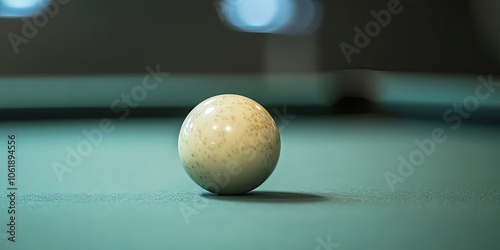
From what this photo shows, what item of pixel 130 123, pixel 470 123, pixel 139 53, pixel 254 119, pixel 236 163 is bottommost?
pixel 236 163

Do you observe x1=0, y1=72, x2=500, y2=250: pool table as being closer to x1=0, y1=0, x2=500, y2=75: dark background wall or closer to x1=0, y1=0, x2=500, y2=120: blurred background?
x1=0, y1=0, x2=500, y2=120: blurred background

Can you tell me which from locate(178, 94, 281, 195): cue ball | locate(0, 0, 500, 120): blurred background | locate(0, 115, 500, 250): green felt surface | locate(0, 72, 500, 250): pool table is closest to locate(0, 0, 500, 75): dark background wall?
locate(0, 0, 500, 120): blurred background

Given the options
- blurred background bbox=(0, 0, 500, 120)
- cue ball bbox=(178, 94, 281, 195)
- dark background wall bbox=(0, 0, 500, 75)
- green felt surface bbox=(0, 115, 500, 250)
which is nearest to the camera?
green felt surface bbox=(0, 115, 500, 250)

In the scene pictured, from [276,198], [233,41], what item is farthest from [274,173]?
[233,41]

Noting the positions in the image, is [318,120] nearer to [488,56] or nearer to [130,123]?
[130,123]

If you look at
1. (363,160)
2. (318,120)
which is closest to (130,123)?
(318,120)

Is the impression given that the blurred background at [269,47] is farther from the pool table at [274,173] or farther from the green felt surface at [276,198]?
the green felt surface at [276,198]

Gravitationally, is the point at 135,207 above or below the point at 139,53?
below
